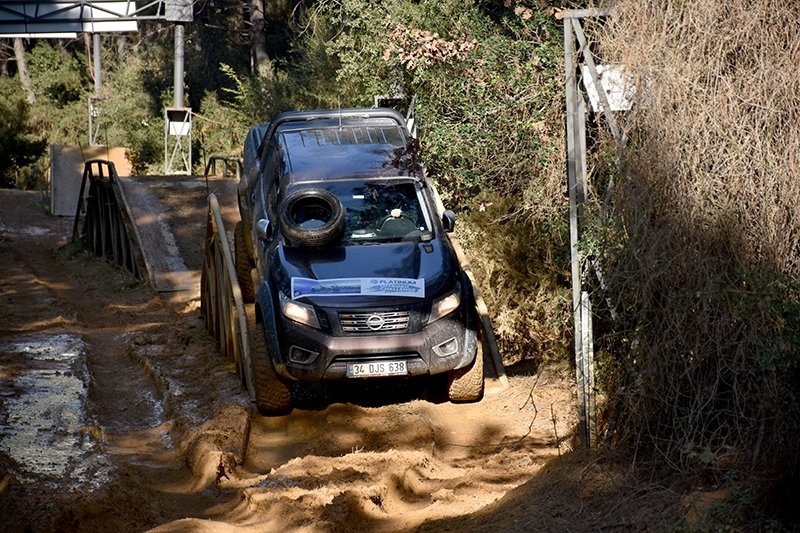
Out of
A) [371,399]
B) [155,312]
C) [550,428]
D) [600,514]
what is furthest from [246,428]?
[155,312]

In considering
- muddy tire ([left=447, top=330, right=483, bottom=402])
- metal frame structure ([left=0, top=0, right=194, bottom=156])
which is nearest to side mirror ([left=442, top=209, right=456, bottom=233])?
muddy tire ([left=447, top=330, right=483, bottom=402])

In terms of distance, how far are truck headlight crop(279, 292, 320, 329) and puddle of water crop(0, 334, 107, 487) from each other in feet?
5.95

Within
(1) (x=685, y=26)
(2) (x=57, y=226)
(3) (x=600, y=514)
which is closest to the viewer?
Result: (3) (x=600, y=514)

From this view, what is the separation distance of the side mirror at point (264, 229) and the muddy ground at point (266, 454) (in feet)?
4.56

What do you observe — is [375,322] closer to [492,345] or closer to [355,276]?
[355,276]

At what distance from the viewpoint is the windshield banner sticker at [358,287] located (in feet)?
30.3

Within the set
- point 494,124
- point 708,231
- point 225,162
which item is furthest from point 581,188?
point 225,162

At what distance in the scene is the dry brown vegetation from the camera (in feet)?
18.7

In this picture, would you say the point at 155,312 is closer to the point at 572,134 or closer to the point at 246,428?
the point at 246,428

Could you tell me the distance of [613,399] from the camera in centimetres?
682

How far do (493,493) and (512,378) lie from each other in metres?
3.26

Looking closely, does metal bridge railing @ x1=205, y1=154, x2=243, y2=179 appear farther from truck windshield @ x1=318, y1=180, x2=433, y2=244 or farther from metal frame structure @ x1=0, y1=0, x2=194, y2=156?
truck windshield @ x1=318, y1=180, x2=433, y2=244

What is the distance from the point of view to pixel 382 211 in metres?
10.2

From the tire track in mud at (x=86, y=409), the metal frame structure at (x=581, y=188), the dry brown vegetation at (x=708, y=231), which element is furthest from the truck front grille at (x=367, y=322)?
the dry brown vegetation at (x=708, y=231)
